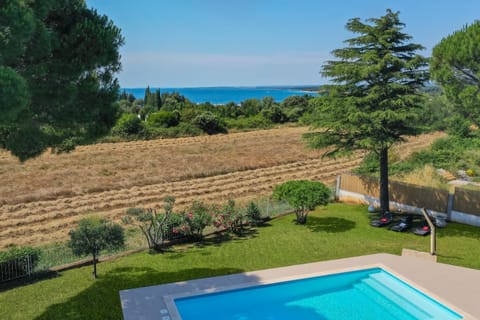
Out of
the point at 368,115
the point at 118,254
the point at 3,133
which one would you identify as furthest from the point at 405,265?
the point at 3,133

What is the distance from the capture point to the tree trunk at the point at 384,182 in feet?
64.1

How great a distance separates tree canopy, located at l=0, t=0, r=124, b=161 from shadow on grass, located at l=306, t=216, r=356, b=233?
11.9 meters

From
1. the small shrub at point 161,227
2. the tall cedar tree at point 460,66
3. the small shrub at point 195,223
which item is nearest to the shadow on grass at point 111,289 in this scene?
the small shrub at point 161,227

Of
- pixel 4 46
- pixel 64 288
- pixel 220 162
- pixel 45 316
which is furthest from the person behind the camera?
pixel 220 162

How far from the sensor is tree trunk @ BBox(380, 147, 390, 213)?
1953 centimetres

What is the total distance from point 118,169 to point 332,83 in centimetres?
2301

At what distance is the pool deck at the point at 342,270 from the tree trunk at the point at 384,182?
6055 millimetres

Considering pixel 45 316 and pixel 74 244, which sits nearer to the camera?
pixel 45 316

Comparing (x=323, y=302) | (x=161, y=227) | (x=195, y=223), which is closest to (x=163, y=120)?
(x=195, y=223)

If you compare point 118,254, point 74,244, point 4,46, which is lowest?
point 118,254

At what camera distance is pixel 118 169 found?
116 feet

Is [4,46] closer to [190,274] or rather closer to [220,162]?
[190,274]

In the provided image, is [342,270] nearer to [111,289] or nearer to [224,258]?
[224,258]

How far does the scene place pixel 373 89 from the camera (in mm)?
17844
